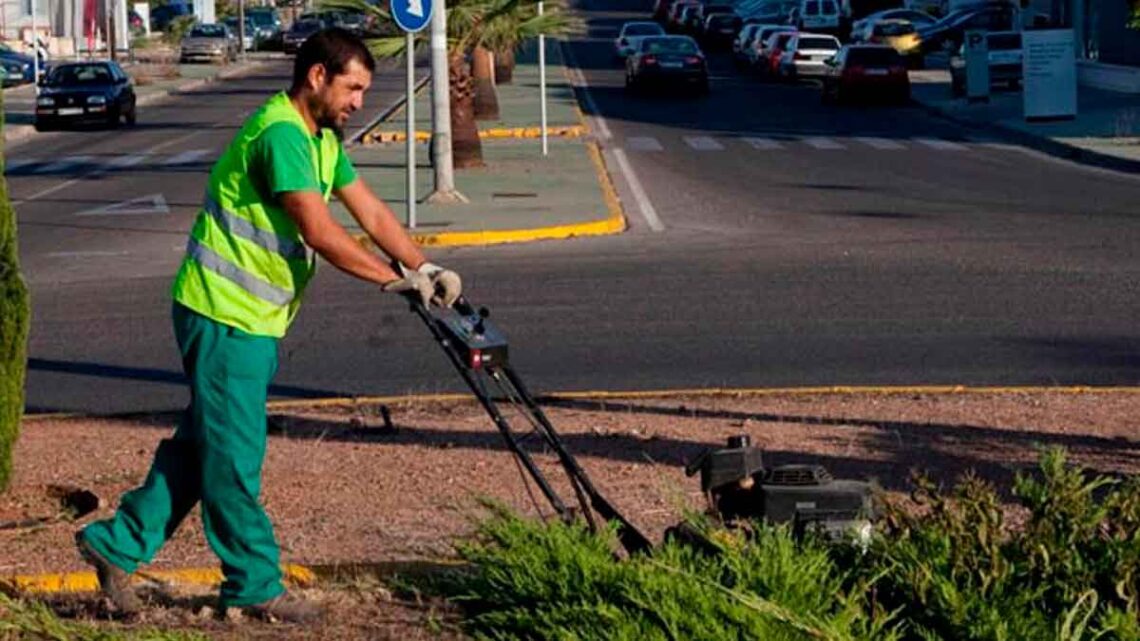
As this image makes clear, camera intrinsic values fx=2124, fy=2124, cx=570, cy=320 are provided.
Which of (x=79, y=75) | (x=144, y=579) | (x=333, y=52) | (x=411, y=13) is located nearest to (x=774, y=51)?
(x=79, y=75)

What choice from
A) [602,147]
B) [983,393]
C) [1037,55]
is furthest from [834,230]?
[1037,55]

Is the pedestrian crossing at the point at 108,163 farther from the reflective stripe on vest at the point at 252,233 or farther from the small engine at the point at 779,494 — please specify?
the small engine at the point at 779,494

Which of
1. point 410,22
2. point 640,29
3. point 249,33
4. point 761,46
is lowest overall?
point 761,46

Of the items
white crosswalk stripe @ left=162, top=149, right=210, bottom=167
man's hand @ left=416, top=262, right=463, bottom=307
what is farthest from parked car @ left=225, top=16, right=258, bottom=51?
man's hand @ left=416, top=262, right=463, bottom=307

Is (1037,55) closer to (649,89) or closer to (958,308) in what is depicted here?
(649,89)

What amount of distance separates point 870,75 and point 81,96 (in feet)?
60.0

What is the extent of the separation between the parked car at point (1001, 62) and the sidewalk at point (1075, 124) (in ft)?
1.12

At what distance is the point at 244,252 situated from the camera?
20.7ft

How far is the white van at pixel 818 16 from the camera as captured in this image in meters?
79.3

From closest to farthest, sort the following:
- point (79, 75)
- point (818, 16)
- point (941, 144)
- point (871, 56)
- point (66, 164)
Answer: point (66, 164) → point (941, 144) → point (79, 75) → point (871, 56) → point (818, 16)

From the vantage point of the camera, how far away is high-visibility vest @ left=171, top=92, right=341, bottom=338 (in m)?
6.28

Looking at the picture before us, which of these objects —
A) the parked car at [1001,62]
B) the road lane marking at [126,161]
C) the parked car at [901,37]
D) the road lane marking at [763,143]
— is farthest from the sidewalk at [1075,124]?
the road lane marking at [126,161]

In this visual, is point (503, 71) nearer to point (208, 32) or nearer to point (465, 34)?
point (208, 32)

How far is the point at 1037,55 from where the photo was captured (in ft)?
131
